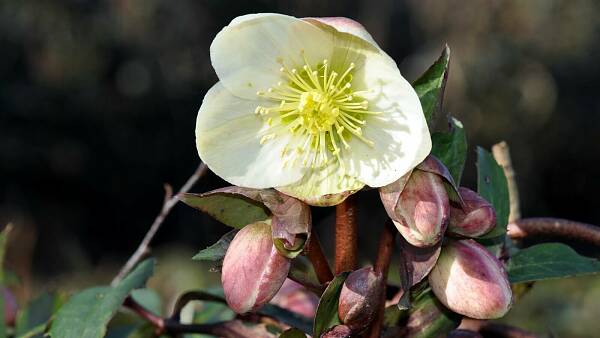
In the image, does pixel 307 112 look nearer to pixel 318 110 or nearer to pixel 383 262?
pixel 318 110

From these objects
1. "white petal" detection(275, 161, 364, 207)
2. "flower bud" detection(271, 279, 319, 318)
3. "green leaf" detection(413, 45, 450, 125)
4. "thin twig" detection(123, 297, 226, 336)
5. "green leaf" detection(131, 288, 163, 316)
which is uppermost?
→ "green leaf" detection(413, 45, 450, 125)

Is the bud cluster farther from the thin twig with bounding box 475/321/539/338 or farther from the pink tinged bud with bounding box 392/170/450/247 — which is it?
the thin twig with bounding box 475/321/539/338

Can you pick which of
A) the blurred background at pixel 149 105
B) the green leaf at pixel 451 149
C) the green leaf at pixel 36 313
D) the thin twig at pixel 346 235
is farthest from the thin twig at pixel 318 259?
the blurred background at pixel 149 105

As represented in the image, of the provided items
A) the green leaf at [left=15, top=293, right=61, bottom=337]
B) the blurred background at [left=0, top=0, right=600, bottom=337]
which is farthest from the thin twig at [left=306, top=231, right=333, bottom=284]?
the blurred background at [left=0, top=0, right=600, bottom=337]

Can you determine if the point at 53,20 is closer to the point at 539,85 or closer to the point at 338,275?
the point at 539,85

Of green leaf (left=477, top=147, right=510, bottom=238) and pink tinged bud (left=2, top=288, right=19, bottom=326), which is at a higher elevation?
green leaf (left=477, top=147, right=510, bottom=238)

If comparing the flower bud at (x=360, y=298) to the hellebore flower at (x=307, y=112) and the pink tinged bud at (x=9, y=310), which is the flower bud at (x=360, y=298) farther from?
the pink tinged bud at (x=9, y=310)

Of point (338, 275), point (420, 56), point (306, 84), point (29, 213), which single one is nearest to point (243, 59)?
point (306, 84)
